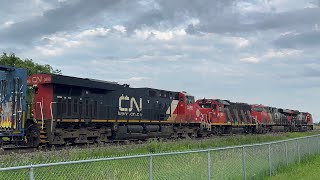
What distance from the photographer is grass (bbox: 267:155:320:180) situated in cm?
1168

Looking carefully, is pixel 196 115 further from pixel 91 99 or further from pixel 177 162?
pixel 177 162

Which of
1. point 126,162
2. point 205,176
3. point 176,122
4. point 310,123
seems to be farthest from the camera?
point 310,123

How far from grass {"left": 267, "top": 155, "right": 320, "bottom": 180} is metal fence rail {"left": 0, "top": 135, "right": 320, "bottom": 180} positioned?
0.29 meters

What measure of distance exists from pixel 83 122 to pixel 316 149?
12321mm

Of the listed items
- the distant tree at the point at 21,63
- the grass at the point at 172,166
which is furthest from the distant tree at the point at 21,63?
the grass at the point at 172,166

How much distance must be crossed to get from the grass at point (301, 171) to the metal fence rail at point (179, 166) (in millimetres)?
295

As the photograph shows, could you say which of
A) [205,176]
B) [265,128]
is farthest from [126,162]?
[265,128]

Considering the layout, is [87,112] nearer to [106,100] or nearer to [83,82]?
[83,82]

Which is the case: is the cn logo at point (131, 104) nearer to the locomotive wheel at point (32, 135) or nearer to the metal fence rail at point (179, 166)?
the locomotive wheel at point (32, 135)

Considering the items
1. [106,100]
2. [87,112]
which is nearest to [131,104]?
[106,100]

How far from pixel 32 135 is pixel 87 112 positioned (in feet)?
12.1

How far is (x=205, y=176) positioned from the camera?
8.80 metres

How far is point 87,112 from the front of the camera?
22.0 m

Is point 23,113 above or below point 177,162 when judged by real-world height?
above
